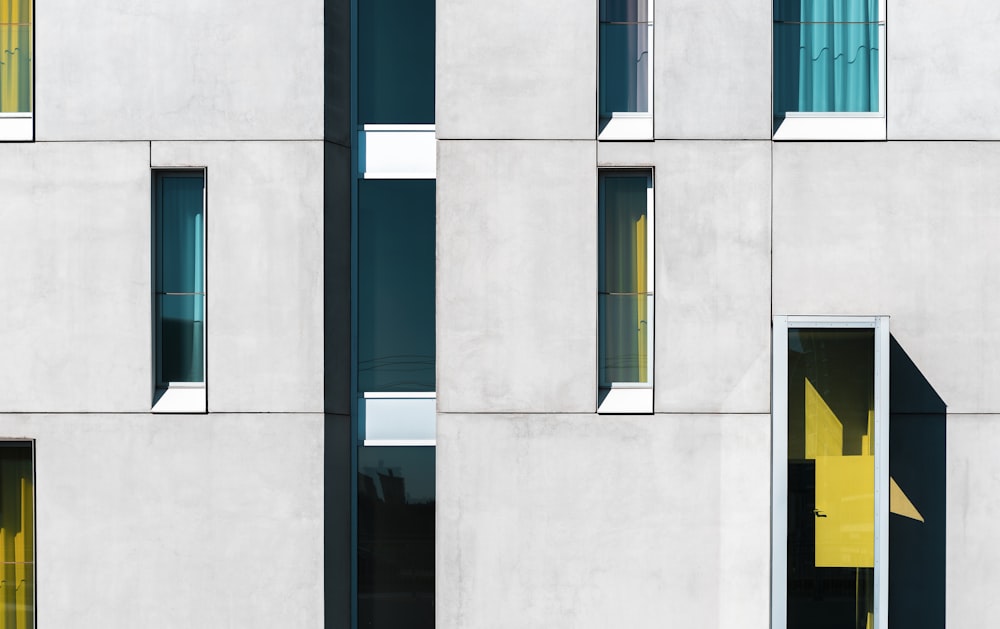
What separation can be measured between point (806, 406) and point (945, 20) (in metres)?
4.53

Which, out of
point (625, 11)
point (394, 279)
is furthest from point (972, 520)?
point (394, 279)

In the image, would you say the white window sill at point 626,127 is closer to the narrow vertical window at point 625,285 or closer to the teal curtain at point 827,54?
the narrow vertical window at point 625,285

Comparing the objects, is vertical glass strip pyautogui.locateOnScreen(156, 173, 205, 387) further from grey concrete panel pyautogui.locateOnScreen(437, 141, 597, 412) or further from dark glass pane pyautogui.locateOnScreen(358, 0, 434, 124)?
grey concrete panel pyautogui.locateOnScreen(437, 141, 597, 412)

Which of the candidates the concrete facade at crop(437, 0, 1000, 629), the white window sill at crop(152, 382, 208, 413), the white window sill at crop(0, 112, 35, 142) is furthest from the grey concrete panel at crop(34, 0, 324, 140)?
the white window sill at crop(152, 382, 208, 413)

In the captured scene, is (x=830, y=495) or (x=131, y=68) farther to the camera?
(x=131, y=68)

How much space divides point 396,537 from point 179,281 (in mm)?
3772

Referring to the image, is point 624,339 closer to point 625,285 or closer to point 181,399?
point 625,285

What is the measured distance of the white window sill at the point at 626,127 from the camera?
1081 cm

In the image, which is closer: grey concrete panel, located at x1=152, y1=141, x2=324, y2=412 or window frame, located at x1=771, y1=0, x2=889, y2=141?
grey concrete panel, located at x1=152, y1=141, x2=324, y2=412

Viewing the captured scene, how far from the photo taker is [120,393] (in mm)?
10758

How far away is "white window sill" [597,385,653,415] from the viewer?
10.7 meters

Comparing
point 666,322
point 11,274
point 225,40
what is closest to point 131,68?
point 225,40

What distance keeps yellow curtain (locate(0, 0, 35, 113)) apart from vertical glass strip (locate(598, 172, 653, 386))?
6539 mm

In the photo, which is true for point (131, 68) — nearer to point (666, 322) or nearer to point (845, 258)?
point (666, 322)
